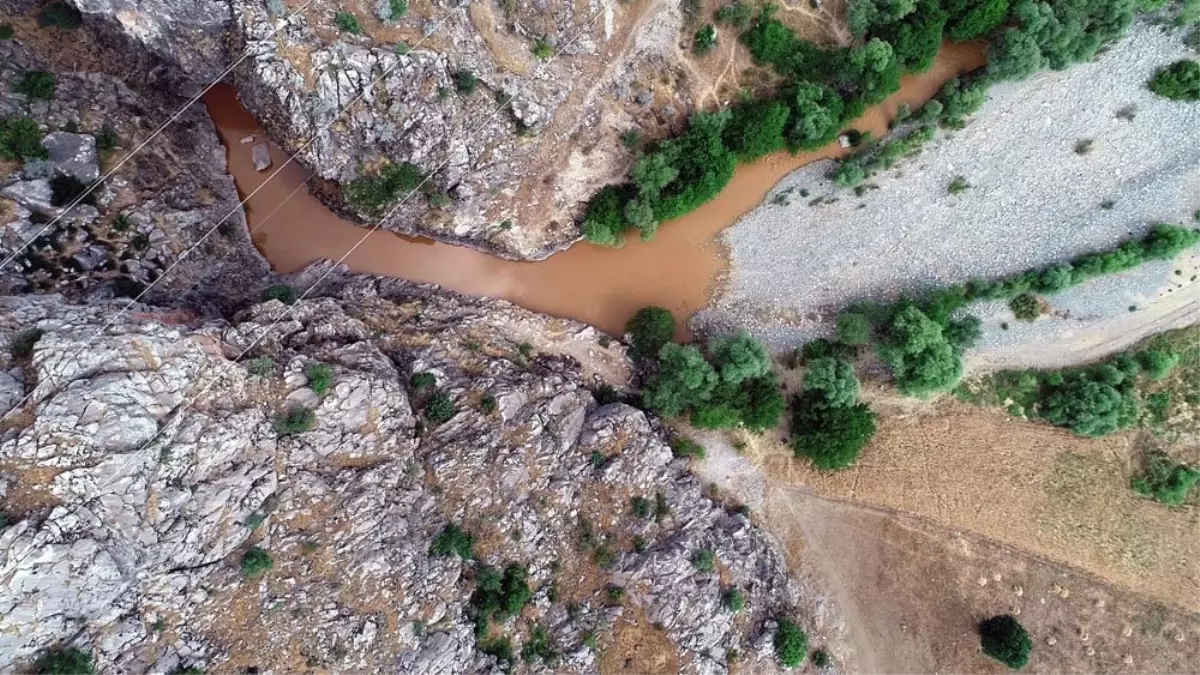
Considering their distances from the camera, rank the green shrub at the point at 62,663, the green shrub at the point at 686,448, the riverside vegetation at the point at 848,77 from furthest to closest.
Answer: the green shrub at the point at 686,448 < the riverside vegetation at the point at 848,77 < the green shrub at the point at 62,663

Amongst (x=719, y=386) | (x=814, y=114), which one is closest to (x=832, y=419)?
(x=719, y=386)

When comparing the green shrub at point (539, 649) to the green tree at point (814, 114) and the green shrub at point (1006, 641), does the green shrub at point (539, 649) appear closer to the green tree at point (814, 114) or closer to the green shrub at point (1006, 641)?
the green shrub at point (1006, 641)

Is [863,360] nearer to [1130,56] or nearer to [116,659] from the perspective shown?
[1130,56]

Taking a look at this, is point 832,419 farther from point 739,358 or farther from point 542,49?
point 542,49

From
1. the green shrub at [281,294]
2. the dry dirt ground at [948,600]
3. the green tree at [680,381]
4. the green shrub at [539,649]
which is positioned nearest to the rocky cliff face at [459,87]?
the green shrub at [281,294]

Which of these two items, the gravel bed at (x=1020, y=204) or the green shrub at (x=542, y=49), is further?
the gravel bed at (x=1020, y=204)

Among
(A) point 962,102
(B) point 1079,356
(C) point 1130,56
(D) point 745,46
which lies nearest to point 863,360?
(B) point 1079,356
